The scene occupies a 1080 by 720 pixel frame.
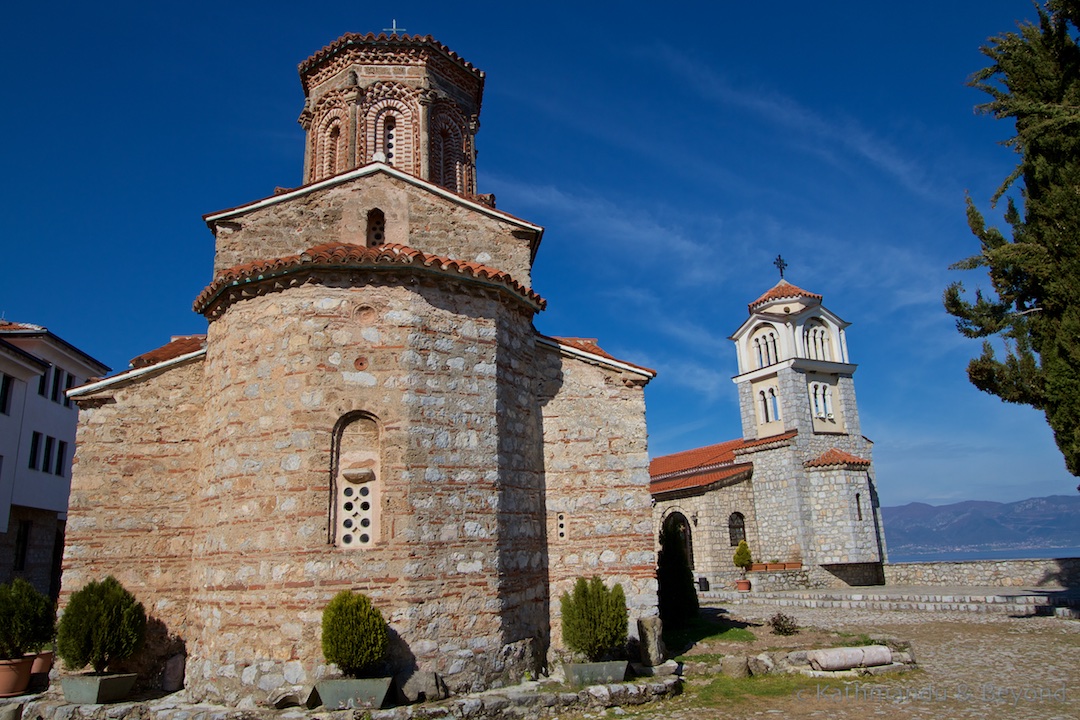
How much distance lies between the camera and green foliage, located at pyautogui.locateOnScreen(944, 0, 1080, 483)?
1077cm

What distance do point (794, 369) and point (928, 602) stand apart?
10.7 meters

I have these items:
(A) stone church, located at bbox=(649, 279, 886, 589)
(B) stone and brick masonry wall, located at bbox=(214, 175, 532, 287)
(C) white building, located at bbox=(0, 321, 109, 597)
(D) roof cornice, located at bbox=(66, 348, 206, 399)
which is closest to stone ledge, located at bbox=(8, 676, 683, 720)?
(D) roof cornice, located at bbox=(66, 348, 206, 399)

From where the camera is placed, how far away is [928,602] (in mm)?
15188

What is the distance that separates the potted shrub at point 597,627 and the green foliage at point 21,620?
6.37 m

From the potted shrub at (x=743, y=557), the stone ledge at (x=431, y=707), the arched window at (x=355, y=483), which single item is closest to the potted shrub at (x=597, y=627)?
A: the stone ledge at (x=431, y=707)

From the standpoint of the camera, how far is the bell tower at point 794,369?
2467 centimetres

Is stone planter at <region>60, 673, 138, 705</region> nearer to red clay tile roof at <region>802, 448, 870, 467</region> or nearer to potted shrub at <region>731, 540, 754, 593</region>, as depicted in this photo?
potted shrub at <region>731, 540, 754, 593</region>

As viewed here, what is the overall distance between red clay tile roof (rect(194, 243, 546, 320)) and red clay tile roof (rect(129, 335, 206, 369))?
64.3 inches

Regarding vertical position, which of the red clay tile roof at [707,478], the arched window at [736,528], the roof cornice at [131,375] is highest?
the roof cornice at [131,375]

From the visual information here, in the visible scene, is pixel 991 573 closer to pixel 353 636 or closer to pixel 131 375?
pixel 353 636

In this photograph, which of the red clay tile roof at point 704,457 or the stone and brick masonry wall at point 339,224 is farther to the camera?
the red clay tile roof at point 704,457

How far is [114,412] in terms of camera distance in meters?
9.20

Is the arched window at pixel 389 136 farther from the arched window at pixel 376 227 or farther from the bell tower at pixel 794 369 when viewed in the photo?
the bell tower at pixel 794 369

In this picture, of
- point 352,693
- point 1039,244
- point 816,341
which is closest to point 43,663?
point 352,693
